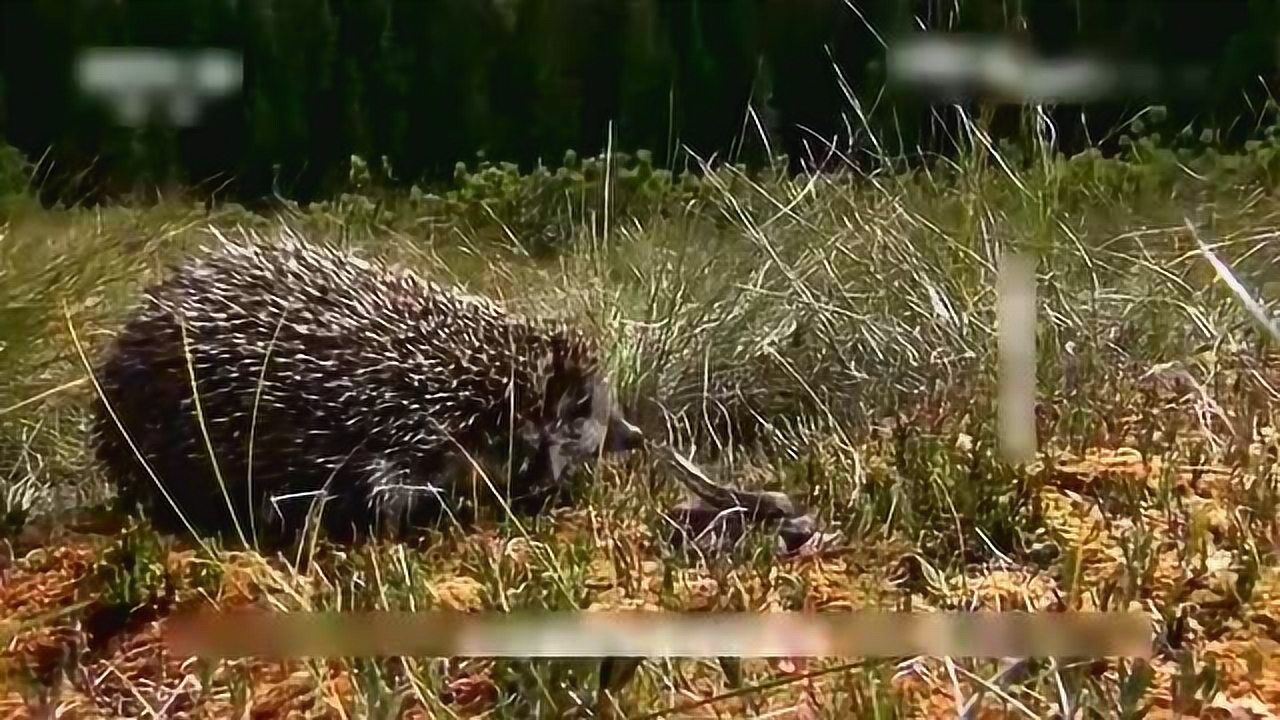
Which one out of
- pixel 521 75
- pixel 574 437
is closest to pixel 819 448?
pixel 574 437

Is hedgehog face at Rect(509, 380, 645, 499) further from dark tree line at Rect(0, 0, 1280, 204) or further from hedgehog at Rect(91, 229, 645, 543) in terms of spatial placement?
dark tree line at Rect(0, 0, 1280, 204)

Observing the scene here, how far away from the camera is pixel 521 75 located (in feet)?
2.21

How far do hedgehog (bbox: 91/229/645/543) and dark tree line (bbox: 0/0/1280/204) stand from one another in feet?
0.27

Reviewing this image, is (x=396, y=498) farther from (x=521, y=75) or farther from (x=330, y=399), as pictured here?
(x=521, y=75)

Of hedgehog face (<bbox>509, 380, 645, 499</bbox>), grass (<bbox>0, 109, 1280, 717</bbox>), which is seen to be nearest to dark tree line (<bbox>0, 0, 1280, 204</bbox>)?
grass (<bbox>0, 109, 1280, 717</bbox>)

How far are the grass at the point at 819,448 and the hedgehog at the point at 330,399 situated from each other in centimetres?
2

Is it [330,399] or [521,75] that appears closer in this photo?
[521,75]

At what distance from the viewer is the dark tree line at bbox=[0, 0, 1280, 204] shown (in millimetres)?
630

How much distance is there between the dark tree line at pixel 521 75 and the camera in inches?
24.8

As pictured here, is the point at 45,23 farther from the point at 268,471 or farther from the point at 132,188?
the point at 268,471

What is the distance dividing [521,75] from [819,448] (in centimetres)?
23

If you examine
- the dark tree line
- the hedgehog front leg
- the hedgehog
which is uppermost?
the dark tree line

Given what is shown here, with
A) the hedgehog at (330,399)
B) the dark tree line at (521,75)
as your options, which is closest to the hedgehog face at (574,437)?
the hedgehog at (330,399)

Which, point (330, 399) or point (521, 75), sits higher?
point (521, 75)
